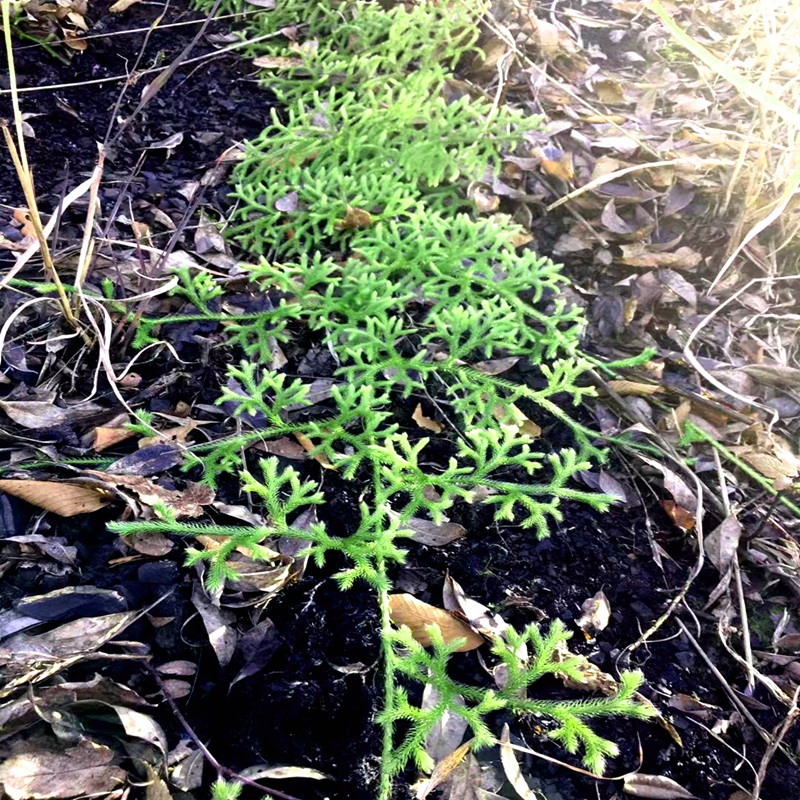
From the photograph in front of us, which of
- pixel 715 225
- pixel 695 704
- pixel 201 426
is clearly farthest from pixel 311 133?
pixel 695 704

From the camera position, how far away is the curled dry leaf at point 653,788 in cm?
137

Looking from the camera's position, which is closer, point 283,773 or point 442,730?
point 283,773

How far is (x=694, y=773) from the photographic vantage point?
1415 millimetres

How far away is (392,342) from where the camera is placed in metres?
1.86

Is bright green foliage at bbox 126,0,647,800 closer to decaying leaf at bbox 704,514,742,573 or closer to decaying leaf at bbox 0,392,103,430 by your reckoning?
decaying leaf at bbox 0,392,103,430

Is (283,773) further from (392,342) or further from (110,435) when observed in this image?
(392,342)

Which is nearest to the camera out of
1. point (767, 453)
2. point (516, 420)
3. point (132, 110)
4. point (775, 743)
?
point (775, 743)

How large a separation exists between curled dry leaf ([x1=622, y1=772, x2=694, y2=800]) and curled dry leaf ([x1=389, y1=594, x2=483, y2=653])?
399 millimetres

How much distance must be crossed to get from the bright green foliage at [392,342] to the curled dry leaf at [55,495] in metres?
0.22

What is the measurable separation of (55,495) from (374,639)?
0.78 meters

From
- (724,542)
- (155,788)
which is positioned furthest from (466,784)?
(724,542)

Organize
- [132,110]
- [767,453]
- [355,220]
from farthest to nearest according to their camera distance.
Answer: [132,110], [355,220], [767,453]

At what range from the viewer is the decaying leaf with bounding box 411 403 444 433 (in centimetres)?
188

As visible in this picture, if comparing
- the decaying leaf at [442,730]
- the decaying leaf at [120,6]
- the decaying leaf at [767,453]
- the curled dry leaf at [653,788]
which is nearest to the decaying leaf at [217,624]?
the decaying leaf at [442,730]
